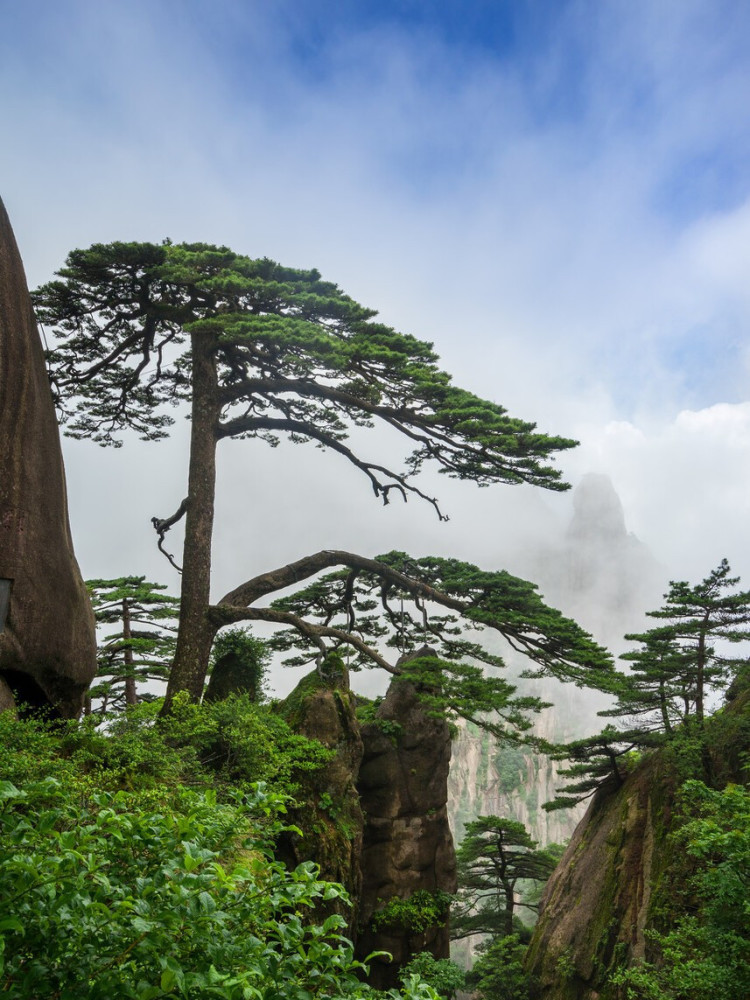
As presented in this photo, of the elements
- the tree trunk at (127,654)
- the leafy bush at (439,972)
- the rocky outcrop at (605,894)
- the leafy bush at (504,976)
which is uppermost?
the tree trunk at (127,654)

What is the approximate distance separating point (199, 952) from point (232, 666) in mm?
10363

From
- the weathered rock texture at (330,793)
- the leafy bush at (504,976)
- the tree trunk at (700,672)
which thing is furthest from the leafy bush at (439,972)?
the tree trunk at (700,672)

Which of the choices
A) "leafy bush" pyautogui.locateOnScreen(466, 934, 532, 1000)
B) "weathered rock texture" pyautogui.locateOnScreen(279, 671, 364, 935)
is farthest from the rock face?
"leafy bush" pyautogui.locateOnScreen(466, 934, 532, 1000)

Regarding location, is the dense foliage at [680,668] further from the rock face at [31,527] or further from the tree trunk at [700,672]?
the rock face at [31,527]

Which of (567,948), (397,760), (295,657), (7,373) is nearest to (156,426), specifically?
(295,657)

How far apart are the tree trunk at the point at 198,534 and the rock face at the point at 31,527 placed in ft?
7.15

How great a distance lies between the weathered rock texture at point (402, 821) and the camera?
48.5ft

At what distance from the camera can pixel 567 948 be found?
41.8ft

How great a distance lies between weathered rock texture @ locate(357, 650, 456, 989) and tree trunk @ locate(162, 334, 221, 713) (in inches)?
222

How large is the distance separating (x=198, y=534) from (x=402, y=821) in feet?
27.3

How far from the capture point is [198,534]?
11.9 meters

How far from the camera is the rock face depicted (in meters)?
7.63

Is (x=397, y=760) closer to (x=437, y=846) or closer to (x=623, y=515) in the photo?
(x=437, y=846)

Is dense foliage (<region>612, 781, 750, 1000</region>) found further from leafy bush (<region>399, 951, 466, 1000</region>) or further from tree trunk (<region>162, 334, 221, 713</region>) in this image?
tree trunk (<region>162, 334, 221, 713</region>)
